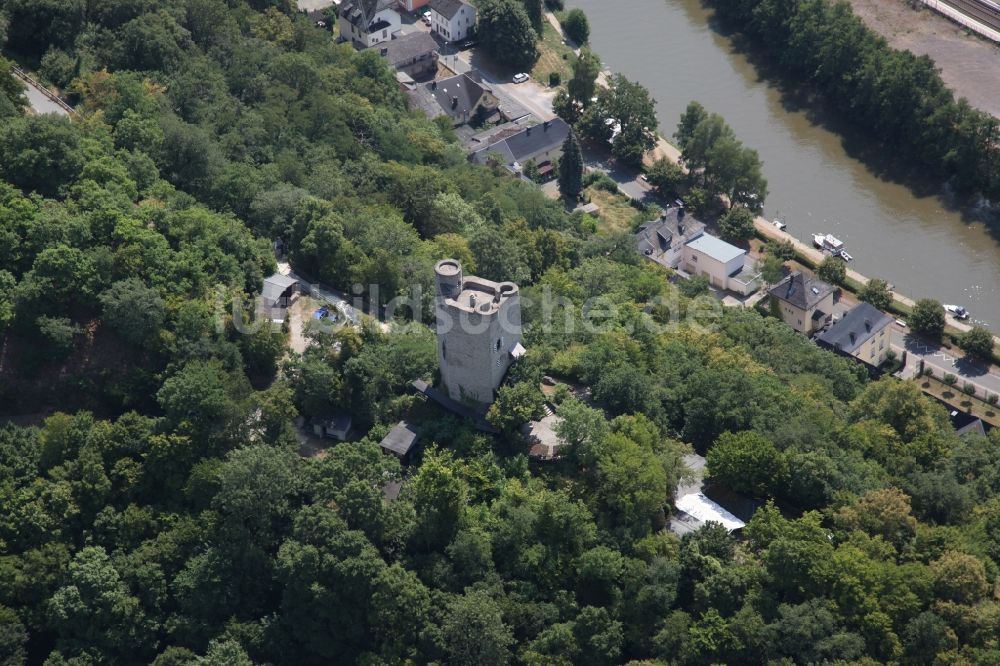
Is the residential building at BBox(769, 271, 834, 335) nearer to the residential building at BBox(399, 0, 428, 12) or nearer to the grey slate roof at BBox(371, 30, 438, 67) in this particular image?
the grey slate roof at BBox(371, 30, 438, 67)

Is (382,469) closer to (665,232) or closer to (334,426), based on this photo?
(334,426)

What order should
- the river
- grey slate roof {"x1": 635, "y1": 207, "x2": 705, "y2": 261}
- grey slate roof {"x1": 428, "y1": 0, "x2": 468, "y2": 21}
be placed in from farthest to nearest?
grey slate roof {"x1": 428, "y1": 0, "x2": 468, "y2": 21} < the river < grey slate roof {"x1": 635, "y1": 207, "x2": 705, "y2": 261}

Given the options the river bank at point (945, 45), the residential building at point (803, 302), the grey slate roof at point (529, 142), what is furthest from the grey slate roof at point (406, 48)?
the river bank at point (945, 45)

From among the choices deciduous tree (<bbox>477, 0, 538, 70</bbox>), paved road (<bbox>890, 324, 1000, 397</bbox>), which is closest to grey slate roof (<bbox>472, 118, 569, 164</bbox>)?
deciduous tree (<bbox>477, 0, 538, 70</bbox>)

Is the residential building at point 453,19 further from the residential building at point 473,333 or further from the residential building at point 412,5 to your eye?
the residential building at point 473,333

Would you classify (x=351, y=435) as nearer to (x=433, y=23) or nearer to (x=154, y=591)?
(x=154, y=591)

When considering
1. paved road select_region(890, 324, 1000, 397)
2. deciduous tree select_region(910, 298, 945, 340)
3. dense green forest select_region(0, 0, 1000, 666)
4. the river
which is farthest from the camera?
the river
